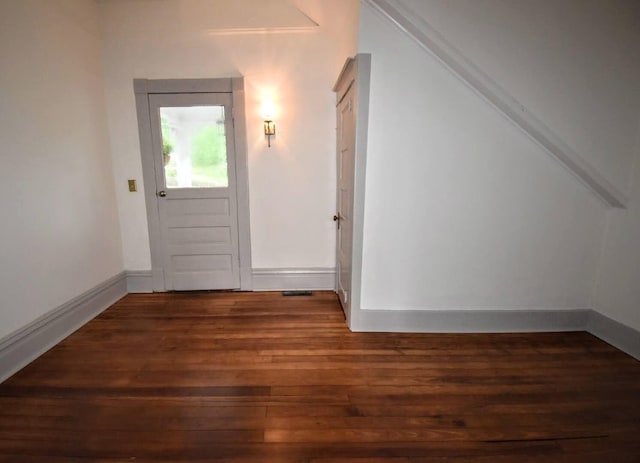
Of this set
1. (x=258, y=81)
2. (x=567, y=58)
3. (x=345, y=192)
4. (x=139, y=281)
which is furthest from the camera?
(x=139, y=281)

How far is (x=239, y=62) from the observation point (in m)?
3.00

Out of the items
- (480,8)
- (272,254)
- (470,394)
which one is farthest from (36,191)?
(480,8)

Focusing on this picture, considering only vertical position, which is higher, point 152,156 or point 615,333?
point 152,156

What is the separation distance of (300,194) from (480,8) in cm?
217

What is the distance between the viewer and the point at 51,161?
92.6 inches

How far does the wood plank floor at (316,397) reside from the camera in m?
1.42

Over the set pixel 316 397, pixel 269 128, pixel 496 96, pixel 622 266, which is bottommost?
pixel 316 397

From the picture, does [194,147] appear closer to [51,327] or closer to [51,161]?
[51,161]

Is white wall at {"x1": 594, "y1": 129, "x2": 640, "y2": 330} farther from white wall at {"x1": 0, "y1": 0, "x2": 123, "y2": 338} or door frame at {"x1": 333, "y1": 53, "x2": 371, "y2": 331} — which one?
white wall at {"x1": 0, "y1": 0, "x2": 123, "y2": 338}

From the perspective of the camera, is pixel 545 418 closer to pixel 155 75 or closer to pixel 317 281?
pixel 317 281

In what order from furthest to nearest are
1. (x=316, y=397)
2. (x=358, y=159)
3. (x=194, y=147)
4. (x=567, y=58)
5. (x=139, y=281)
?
(x=139, y=281) → (x=194, y=147) → (x=358, y=159) → (x=567, y=58) → (x=316, y=397)

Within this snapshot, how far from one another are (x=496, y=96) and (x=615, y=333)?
83.4 inches

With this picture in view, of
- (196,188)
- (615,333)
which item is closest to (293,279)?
(196,188)

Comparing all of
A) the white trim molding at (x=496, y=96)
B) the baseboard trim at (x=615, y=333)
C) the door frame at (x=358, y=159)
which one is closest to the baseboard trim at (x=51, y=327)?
the door frame at (x=358, y=159)
